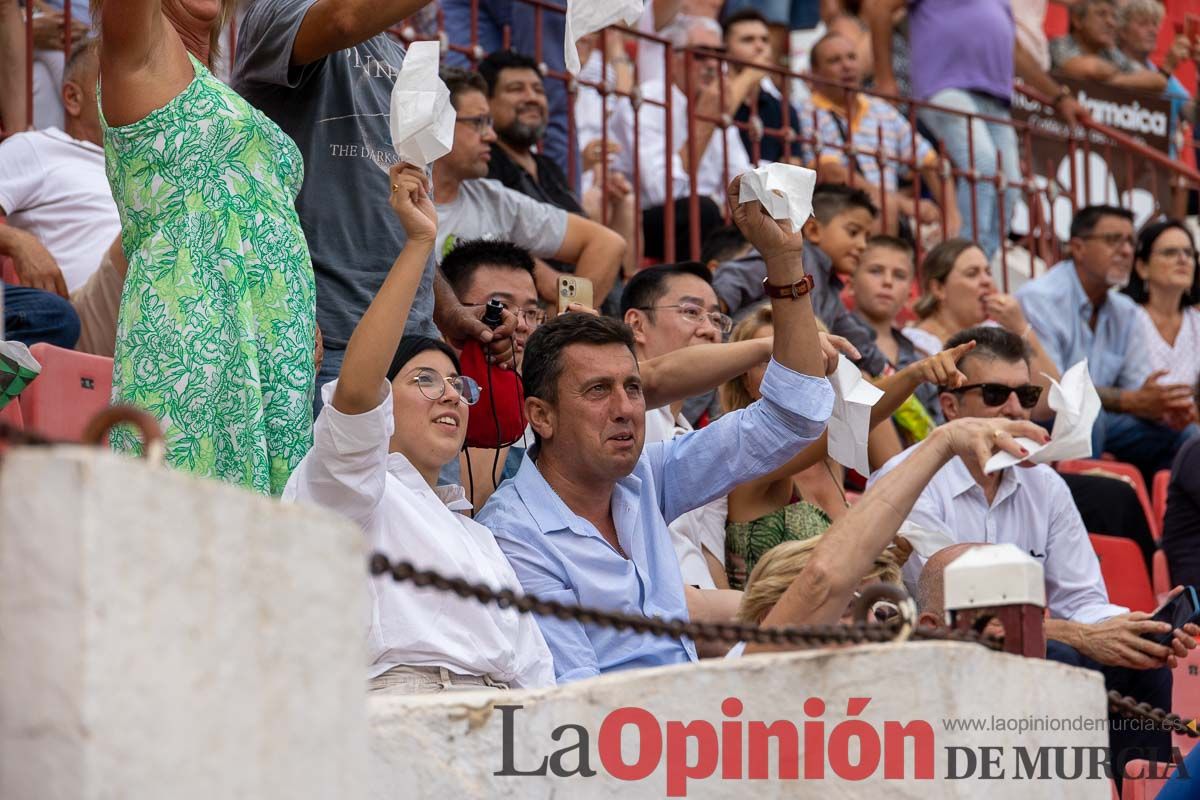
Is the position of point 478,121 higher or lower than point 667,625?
higher

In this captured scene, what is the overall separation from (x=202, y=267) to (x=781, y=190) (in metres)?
1.28

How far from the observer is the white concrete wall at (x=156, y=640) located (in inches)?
62.9

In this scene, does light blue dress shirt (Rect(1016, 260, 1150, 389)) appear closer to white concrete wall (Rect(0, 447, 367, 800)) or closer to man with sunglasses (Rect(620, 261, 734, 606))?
man with sunglasses (Rect(620, 261, 734, 606))

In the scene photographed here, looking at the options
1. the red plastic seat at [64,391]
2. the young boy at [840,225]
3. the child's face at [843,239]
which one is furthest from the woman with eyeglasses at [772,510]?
the child's face at [843,239]

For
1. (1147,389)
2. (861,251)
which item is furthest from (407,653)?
(1147,389)

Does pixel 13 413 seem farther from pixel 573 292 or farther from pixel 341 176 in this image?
pixel 573 292

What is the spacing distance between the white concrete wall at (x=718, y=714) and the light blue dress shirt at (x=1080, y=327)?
209 inches

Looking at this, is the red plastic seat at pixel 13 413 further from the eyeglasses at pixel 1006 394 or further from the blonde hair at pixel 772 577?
the eyeglasses at pixel 1006 394

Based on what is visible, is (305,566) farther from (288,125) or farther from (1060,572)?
(1060,572)

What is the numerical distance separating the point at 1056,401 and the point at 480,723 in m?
1.87

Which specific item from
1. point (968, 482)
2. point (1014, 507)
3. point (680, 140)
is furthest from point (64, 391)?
point (680, 140)

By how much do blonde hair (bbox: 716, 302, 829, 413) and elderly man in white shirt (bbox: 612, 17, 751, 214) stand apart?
2220mm

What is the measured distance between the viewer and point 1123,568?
233 inches

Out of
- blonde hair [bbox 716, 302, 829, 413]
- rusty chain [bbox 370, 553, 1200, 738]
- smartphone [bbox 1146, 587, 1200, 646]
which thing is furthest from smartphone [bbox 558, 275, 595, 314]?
rusty chain [bbox 370, 553, 1200, 738]
